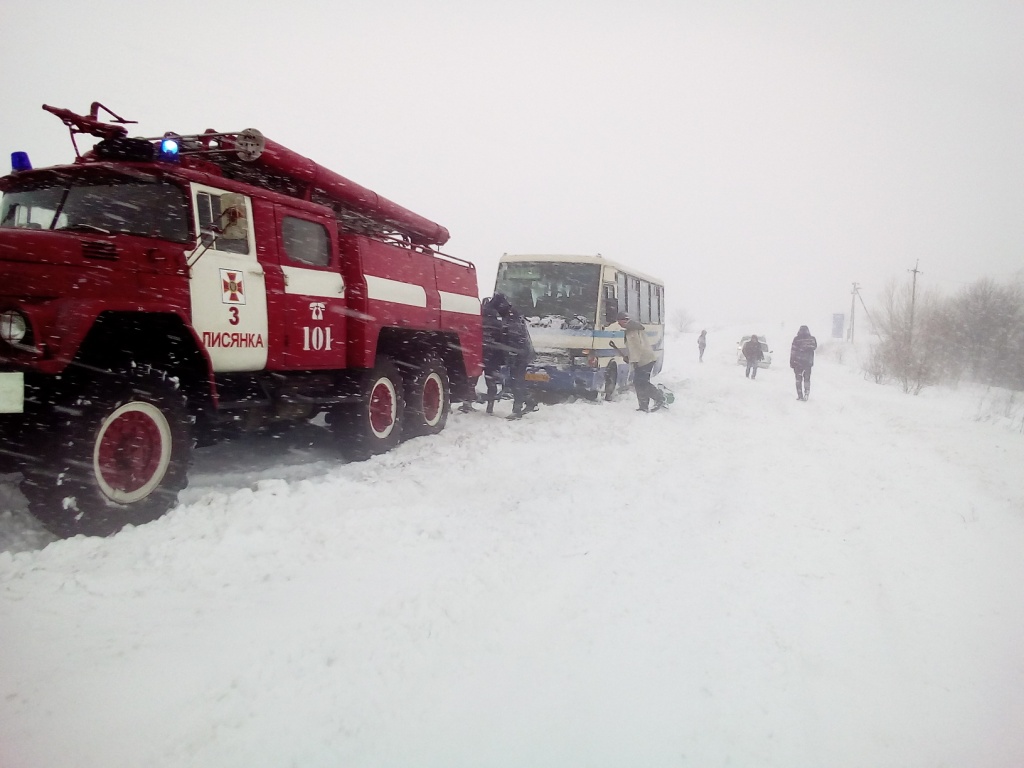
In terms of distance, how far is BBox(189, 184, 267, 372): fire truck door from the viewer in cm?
468

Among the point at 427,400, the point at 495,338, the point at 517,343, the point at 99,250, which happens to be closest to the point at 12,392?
the point at 99,250

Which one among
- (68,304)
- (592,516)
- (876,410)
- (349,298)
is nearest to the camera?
(68,304)

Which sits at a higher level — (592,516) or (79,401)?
(79,401)

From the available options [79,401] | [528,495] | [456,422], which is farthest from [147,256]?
[456,422]

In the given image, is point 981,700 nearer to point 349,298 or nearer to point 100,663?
point 100,663

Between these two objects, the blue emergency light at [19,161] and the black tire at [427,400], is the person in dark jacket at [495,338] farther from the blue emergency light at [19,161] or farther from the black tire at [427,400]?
the blue emergency light at [19,161]

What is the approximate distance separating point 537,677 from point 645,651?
0.68 metres

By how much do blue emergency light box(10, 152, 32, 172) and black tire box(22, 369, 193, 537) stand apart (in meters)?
2.31

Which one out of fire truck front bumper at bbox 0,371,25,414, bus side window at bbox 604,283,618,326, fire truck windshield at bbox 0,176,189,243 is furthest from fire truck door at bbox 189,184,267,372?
bus side window at bbox 604,283,618,326

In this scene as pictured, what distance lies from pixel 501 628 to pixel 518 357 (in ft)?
23.6

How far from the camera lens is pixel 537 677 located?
9.43ft

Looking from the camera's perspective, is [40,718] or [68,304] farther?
[68,304]

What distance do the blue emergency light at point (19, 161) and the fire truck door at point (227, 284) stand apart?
1.46 m

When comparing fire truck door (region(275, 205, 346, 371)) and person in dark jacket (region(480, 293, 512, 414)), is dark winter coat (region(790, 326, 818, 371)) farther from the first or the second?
fire truck door (region(275, 205, 346, 371))
